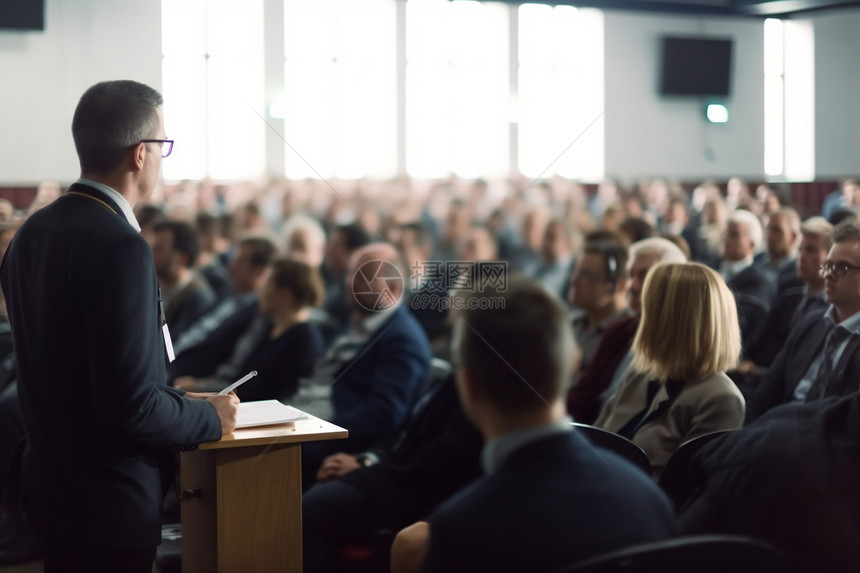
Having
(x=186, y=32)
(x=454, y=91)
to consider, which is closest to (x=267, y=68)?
(x=186, y=32)

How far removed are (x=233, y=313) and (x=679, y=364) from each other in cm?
63

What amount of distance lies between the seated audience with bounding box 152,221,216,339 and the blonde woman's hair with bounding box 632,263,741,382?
62 centimetres

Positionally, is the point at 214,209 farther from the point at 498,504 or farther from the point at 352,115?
the point at 498,504

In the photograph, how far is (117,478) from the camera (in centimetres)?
83

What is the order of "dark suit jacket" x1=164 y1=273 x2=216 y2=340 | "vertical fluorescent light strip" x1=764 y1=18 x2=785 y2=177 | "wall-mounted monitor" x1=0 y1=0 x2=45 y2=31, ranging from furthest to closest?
"wall-mounted monitor" x1=0 y1=0 x2=45 y2=31 < "dark suit jacket" x1=164 y1=273 x2=216 y2=340 < "vertical fluorescent light strip" x1=764 y1=18 x2=785 y2=177

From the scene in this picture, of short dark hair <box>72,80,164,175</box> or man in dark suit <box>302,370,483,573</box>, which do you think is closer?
short dark hair <box>72,80,164,175</box>

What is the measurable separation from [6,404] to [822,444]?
4.75 feet

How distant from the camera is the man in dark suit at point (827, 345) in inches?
41.0

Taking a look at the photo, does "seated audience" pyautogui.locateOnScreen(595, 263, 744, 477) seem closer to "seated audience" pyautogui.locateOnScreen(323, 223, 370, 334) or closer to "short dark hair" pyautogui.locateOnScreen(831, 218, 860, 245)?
"short dark hair" pyautogui.locateOnScreen(831, 218, 860, 245)

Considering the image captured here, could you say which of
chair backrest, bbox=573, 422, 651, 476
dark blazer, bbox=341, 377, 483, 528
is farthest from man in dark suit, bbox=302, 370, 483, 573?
chair backrest, bbox=573, 422, 651, 476

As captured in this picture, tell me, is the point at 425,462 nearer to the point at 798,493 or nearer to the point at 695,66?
the point at 798,493

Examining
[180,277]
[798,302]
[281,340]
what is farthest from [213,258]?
[798,302]

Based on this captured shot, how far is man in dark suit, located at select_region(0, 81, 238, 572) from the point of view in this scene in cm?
78

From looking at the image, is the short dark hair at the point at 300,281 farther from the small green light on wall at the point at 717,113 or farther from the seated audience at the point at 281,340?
the small green light on wall at the point at 717,113
